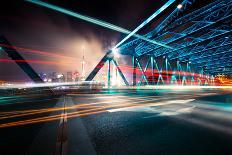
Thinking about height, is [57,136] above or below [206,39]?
below

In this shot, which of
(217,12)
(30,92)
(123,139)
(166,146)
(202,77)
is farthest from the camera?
(202,77)

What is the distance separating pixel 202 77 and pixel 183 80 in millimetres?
13587

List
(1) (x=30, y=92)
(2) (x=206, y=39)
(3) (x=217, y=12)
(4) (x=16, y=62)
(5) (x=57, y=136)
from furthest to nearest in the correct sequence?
(2) (x=206, y=39)
(1) (x=30, y=92)
(4) (x=16, y=62)
(3) (x=217, y=12)
(5) (x=57, y=136)

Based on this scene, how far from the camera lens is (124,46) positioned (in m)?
21.9

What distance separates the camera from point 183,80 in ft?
126

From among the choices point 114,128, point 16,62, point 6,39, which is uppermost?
point 6,39

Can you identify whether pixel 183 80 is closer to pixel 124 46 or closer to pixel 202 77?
pixel 202 77

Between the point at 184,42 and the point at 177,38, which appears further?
the point at 184,42

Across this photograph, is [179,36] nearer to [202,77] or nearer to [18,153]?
[18,153]

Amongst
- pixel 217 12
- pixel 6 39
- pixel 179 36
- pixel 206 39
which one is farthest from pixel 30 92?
pixel 206 39

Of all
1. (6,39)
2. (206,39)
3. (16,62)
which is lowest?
(16,62)

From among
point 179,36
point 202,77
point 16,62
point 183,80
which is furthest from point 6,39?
point 202,77

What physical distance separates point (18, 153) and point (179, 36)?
17.9 metres

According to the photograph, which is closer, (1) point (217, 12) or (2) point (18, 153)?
(2) point (18, 153)
